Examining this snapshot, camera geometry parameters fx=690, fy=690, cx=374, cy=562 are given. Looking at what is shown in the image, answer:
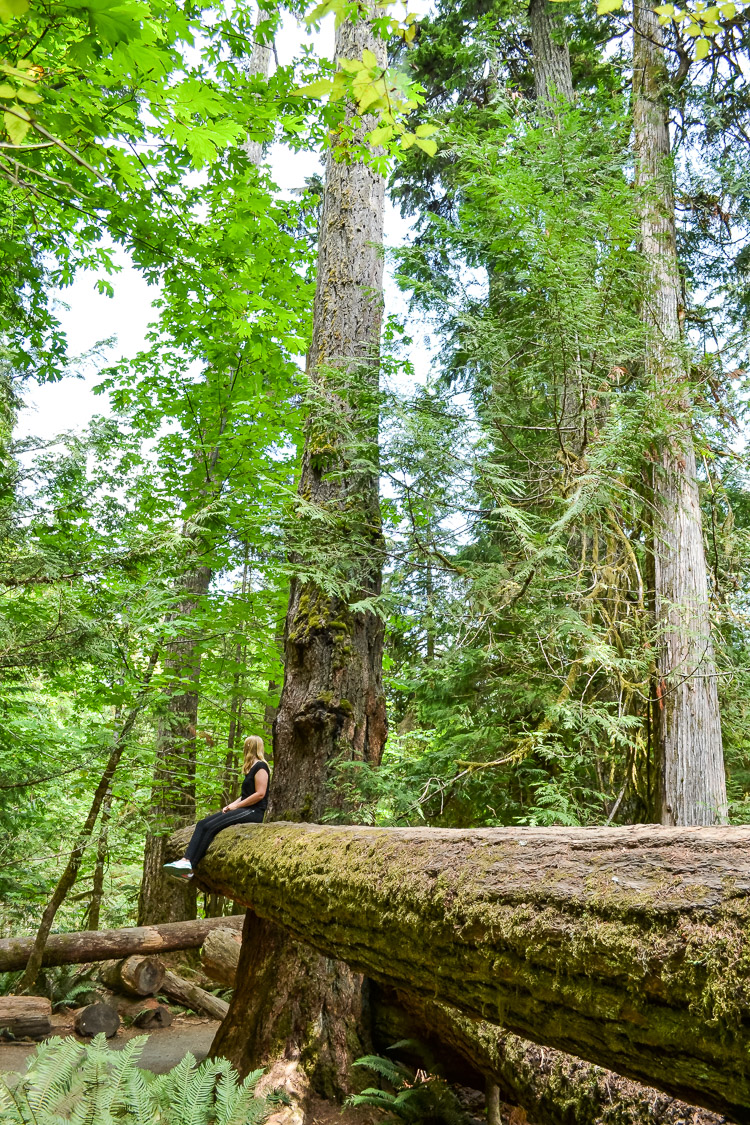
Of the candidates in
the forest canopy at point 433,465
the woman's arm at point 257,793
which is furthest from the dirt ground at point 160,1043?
the woman's arm at point 257,793

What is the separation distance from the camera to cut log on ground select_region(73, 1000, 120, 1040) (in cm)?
812

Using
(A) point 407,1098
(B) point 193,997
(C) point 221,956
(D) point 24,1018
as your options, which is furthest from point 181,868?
(B) point 193,997

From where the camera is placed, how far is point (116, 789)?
8.43 metres

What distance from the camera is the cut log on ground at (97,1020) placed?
8117 millimetres

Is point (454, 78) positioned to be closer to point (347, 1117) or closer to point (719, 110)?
point (719, 110)

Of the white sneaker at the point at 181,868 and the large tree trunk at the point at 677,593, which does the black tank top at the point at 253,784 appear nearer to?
the white sneaker at the point at 181,868

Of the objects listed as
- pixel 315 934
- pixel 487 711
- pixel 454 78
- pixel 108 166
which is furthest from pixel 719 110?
pixel 315 934

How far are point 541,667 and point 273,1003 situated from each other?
11.5 feet

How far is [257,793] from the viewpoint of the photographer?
20.6 ft

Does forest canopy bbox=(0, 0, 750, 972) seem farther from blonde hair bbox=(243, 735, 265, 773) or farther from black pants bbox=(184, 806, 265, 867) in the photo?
blonde hair bbox=(243, 735, 265, 773)

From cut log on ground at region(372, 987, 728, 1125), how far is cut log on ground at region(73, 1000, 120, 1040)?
470 centimetres

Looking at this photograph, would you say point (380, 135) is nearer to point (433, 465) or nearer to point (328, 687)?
point (433, 465)

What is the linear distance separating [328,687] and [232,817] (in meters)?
1.53

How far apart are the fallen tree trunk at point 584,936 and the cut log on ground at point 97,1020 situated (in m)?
6.86
